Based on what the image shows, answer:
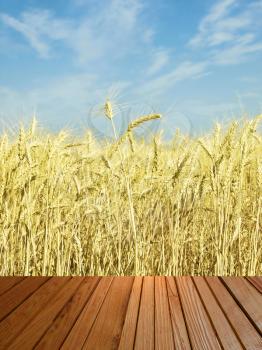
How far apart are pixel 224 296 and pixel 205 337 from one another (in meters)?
0.39

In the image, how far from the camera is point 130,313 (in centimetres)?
145

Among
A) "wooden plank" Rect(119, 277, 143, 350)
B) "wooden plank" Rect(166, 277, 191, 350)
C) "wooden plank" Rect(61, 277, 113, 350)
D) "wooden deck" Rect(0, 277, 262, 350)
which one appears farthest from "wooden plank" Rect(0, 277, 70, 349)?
"wooden plank" Rect(166, 277, 191, 350)

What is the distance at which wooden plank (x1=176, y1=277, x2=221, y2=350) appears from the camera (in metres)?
1.24

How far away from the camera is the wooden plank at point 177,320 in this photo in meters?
1.23

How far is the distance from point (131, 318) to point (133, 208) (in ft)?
3.43

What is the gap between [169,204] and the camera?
251cm

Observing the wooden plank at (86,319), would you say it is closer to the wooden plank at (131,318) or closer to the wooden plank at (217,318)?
the wooden plank at (131,318)

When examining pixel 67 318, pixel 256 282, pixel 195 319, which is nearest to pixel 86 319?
pixel 67 318

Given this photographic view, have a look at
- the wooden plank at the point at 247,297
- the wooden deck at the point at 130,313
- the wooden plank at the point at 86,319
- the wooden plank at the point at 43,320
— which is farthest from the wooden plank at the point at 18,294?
the wooden plank at the point at 247,297

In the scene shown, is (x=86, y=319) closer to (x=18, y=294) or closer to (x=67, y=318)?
(x=67, y=318)

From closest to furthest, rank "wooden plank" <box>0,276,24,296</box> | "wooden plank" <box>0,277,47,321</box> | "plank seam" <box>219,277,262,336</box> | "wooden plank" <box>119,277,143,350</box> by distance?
"wooden plank" <box>119,277,143,350</box>
"plank seam" <box>219,277,262,336</box>
"wooden plank" <box>0,277,47,321</box>
"wooden plank" <box>0,276,24,296</box>

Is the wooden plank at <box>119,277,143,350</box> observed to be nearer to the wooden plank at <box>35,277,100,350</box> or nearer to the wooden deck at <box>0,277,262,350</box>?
the wooden deck at <box>0,277,262,350</box>

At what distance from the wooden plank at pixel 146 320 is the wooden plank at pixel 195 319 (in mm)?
100

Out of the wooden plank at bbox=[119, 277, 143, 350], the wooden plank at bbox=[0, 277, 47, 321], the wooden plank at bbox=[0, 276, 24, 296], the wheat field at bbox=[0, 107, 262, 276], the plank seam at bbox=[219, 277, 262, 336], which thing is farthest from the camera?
the wheat field at bbox=[0, 107, 262, 276]
